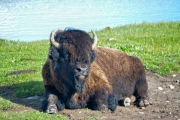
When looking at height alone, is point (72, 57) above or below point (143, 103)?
above

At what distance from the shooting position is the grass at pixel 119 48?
11.1m

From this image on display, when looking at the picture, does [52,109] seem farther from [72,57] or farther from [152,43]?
[152,43]

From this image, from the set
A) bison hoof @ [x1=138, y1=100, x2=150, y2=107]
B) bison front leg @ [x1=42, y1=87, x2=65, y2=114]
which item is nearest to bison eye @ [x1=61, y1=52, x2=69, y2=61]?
bison front leg @ [x1=42, y1=87, x2=65, y2=114]

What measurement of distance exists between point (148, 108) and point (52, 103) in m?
2.19

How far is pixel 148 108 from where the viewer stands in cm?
1016

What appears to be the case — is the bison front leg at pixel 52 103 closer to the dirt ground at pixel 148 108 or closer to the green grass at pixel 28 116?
the dirt ground at pixel 148 108

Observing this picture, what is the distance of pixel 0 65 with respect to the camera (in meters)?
14.5

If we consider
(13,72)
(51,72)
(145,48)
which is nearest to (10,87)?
(13,72)

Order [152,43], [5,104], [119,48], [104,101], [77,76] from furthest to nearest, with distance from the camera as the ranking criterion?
[152,43] → [119,48] → [5,104] → [104,101] → [77,76]

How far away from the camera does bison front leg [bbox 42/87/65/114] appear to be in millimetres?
9139

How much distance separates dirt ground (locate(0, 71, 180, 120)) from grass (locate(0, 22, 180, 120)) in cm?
26

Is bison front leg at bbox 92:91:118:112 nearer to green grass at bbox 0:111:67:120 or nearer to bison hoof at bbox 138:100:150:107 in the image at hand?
bison hoof at bbox 138:100:150:107

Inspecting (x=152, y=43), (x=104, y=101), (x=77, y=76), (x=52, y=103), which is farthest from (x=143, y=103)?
(x=152, y=43)

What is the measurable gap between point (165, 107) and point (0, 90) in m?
4.03
